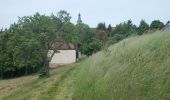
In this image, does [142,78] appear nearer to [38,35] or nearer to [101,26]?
[38,35]

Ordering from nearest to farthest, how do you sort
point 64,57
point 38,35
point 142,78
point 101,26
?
point 142,78 < point 38,35 < point 64,57 < point 101,26

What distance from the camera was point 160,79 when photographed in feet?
34.4

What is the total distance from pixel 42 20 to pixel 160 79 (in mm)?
36701

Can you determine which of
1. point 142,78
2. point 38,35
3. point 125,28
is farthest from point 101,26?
point 142,78

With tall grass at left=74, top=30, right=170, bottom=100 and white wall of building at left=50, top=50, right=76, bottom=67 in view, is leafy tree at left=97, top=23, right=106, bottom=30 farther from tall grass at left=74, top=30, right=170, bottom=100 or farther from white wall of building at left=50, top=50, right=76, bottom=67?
tall grass at left=74, top=30, right=170, bottom=100

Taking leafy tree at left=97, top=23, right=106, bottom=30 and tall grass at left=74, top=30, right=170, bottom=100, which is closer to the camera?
tall grass at left=74, top=30, right=170, bottom=100

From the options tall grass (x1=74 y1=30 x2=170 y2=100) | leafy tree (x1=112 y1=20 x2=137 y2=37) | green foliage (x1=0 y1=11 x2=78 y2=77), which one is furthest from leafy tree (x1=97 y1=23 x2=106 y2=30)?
tall grass (x1=74 y1=30 x2=170 y2=100)

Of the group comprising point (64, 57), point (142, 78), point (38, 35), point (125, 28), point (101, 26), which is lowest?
point (64, 57)

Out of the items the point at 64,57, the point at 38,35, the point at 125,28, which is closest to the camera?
the point at 38,35

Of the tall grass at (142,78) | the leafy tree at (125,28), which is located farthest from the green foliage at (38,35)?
the leafy tree at (125,28)

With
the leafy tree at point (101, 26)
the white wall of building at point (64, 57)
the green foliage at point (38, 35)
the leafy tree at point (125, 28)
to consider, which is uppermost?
the leafy tree at point (101, 26)

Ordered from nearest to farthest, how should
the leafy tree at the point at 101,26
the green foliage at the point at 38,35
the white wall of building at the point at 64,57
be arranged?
the green foliage at the point at 38,35 < the white wall of building at the point at 64,57 < the leafy tree at the point at 101,26

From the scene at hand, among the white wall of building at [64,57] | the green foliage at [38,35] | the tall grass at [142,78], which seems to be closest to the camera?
the tall grass at [142,78]

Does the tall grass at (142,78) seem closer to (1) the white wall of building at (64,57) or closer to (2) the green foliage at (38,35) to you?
(2) the green foliage at (38,35)
